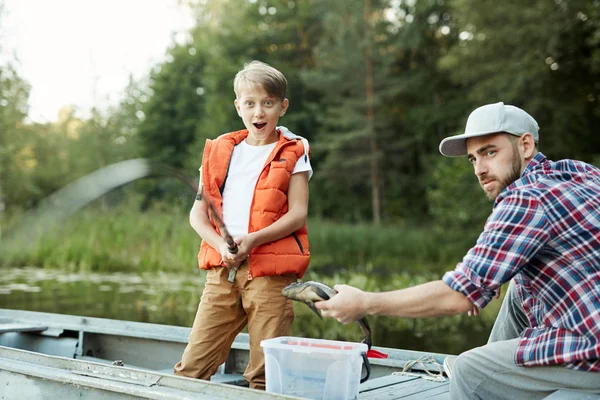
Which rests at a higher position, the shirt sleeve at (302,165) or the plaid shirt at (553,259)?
the shirt sleeve at (302,165)

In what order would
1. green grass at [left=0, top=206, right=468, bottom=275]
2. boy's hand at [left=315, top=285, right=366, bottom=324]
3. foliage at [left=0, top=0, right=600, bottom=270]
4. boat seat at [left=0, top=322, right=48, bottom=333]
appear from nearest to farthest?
boy's hand at [left=315, top=285, right=366, bottom=324], boat seat at [left=0, top=322, right=48, bottom=333], green grass at [left=0, top=206, right=468, bottom=275], foliage at [left=0, top=0, right=600, bottom=270]

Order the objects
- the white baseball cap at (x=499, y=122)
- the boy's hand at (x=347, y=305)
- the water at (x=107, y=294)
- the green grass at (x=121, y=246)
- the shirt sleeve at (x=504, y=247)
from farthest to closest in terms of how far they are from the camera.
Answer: the green grass at (x=121, y=246) → the water at (x=107, y=294) → the white baseball cap at (x=499, y=122) → the boy's hand at (x=347, y=305) → the shirt sleeve at (x=504, y=247)

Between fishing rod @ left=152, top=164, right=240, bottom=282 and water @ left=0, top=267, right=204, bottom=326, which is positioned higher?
fishing rod @ left=152, top=164, right=240, bottom=282

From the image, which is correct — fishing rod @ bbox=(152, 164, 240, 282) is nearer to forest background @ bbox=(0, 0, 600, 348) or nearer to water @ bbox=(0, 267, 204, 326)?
water @ bbox=(0, 267, 204, 326)

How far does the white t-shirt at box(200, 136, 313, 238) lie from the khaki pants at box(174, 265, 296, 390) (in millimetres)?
167

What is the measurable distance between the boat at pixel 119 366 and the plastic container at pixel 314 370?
0.50ft

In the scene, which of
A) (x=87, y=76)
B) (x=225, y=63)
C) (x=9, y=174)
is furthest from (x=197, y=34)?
(x=9, y=174)

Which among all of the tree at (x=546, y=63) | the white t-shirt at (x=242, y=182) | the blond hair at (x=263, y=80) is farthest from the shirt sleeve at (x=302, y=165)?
the tree at (x=546, y=63)

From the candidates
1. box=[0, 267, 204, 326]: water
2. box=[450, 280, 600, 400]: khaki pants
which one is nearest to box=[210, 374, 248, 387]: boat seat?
box=[450, 280, 600, 400]: khaki pants

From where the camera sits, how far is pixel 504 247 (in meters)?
1.85

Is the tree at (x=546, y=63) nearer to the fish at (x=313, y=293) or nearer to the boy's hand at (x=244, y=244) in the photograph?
the boy's hand at (x=244, y=244)

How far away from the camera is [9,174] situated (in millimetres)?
17734

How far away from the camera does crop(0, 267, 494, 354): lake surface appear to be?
7.31 m

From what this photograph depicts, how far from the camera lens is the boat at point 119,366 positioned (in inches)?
94.8
